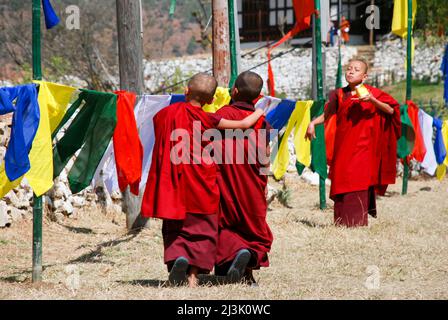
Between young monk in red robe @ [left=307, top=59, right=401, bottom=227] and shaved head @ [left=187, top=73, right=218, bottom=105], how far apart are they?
2.67 m

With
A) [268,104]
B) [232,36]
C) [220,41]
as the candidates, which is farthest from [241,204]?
[220,41]

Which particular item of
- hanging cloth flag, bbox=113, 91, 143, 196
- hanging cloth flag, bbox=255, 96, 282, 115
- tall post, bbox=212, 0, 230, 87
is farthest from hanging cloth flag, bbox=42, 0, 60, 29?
tall post, bbox=212, 0, 230, 87

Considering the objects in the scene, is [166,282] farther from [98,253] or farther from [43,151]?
[98,253]

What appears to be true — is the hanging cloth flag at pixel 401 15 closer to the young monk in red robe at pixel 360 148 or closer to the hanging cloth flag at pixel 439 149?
the hanging cloth flag at pixel 439 149

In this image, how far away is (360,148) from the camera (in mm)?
8078

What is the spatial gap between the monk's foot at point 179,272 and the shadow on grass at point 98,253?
1.47 m

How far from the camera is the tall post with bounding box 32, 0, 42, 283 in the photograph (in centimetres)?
547

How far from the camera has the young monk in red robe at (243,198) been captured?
5488mm

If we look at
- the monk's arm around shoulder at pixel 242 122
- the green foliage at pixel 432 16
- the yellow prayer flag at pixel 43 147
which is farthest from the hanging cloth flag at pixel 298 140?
the green foliage at pixel 432 16

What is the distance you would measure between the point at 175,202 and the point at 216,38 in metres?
4.58

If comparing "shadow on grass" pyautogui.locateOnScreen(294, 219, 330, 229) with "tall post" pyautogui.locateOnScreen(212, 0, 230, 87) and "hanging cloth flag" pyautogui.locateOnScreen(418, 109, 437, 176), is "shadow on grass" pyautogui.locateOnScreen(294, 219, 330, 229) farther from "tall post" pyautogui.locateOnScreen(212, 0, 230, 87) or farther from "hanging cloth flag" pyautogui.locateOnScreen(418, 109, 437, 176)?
"hanging cloth flag" pyautogui.locateOnScreen(418, 109, 437, 176)

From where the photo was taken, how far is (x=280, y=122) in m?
8.92

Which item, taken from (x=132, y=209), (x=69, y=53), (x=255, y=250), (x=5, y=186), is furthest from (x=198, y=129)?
(x=69, y=53)
